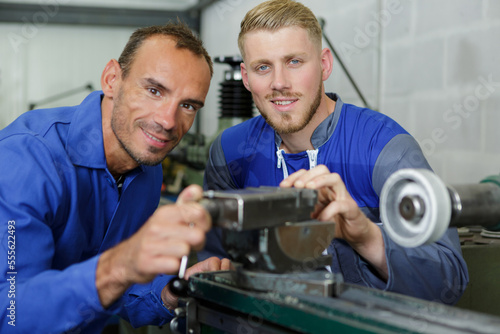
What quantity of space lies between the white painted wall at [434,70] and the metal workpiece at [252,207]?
3.63 feet

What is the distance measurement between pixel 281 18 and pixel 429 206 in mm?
780

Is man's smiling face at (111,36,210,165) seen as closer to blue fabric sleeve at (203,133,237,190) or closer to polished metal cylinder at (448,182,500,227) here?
blue fabric sleeve at (203,133,237,190)

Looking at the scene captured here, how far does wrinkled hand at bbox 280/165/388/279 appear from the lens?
3.00ft

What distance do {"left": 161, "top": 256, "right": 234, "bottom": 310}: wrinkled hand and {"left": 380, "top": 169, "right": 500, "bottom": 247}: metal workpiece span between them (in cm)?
41

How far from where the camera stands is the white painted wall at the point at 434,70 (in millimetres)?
1666

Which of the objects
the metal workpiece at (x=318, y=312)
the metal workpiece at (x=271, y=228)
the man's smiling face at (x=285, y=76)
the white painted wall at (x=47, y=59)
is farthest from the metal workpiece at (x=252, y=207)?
the white painted wall at (x=47, y=59)

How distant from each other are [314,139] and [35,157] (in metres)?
0.66

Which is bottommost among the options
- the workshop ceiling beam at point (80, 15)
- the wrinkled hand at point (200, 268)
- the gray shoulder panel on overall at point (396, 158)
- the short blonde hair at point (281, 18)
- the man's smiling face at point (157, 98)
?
the wrinkled hand at point (200, 268)

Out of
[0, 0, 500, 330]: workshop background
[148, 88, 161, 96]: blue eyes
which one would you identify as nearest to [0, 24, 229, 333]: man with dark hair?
[148, 88, 161, 96]: blue eyes

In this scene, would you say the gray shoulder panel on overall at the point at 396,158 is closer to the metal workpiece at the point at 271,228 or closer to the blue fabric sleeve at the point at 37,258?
the metal workpiece at the point at 271,228

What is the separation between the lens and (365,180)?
4.17 feet

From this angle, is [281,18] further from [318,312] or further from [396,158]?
[318,312]

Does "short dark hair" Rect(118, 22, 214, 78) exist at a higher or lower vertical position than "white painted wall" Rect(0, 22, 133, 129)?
lower

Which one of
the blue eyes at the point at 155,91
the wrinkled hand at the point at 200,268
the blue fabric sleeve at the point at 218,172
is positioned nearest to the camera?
the wrinkled hand at the point at 200,268
